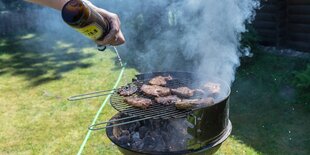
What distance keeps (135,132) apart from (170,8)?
4.18 m

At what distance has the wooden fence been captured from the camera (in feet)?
23.2

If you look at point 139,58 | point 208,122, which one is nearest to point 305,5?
point 139,58

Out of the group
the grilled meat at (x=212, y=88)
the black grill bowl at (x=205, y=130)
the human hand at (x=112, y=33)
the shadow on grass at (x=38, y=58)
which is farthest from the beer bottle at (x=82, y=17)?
the shadow on grass at (x=38, y=58)

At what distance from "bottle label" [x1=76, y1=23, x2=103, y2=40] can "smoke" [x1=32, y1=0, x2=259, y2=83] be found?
7.54 ft

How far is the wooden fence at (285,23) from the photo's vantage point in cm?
708

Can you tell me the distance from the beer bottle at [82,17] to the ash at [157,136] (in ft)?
3.64

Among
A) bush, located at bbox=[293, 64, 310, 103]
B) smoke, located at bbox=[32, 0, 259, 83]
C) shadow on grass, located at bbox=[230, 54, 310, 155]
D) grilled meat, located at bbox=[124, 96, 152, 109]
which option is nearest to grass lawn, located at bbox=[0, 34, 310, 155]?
shadow on grass, located at bbox=[230, 54, 310, 155]

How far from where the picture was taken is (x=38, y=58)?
8742 mm

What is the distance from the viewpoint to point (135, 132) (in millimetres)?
3311

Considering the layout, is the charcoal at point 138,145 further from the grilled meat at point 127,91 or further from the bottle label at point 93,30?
the bottle label at point 93,30

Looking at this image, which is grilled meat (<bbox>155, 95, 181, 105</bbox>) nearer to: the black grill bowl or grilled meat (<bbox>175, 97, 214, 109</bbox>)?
grilled meat (<bbox>175, 97, 214, 109</bbox>)

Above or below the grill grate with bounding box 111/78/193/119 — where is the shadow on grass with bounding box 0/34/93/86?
below

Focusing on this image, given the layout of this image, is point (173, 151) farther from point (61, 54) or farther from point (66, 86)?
point (61, 54)

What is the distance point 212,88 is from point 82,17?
4.98 feet
